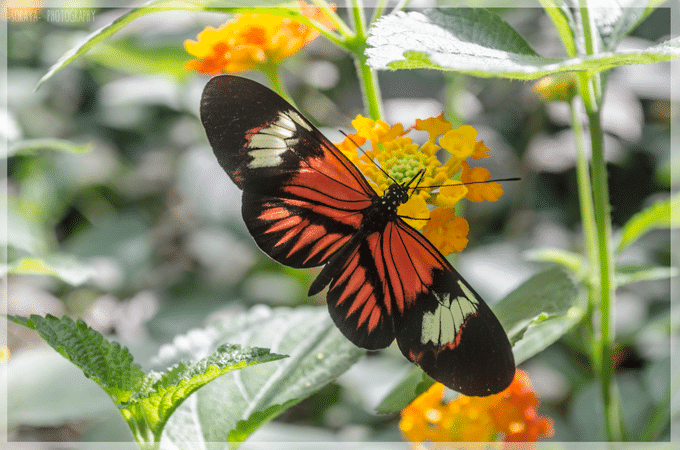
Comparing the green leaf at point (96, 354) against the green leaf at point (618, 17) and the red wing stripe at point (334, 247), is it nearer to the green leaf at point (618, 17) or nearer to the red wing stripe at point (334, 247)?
the red wing stripe at point (334, 247)

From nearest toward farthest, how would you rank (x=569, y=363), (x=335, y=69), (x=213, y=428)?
(x=213, y=428) < (x=569, y=363) < (x=335, y=69)

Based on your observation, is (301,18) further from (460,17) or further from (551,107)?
(551,107)

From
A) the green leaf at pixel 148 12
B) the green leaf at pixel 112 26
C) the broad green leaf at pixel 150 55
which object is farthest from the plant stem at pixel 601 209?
the broad green leaf at pixel 150 55

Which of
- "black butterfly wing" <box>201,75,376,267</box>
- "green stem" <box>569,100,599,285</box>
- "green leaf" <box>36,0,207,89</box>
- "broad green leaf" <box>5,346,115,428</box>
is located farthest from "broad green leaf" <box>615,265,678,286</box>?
"broad green leaf" <box>5,346,115,428</box>

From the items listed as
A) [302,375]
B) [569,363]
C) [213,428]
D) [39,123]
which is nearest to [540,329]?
[302,375]

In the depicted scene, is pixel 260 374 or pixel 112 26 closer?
pixel 112 26

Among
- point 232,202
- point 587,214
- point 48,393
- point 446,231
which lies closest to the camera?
Result: point 446,231

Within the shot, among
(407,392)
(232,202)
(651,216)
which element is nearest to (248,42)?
(407,392)

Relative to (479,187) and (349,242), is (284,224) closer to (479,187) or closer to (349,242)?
(349,242)
